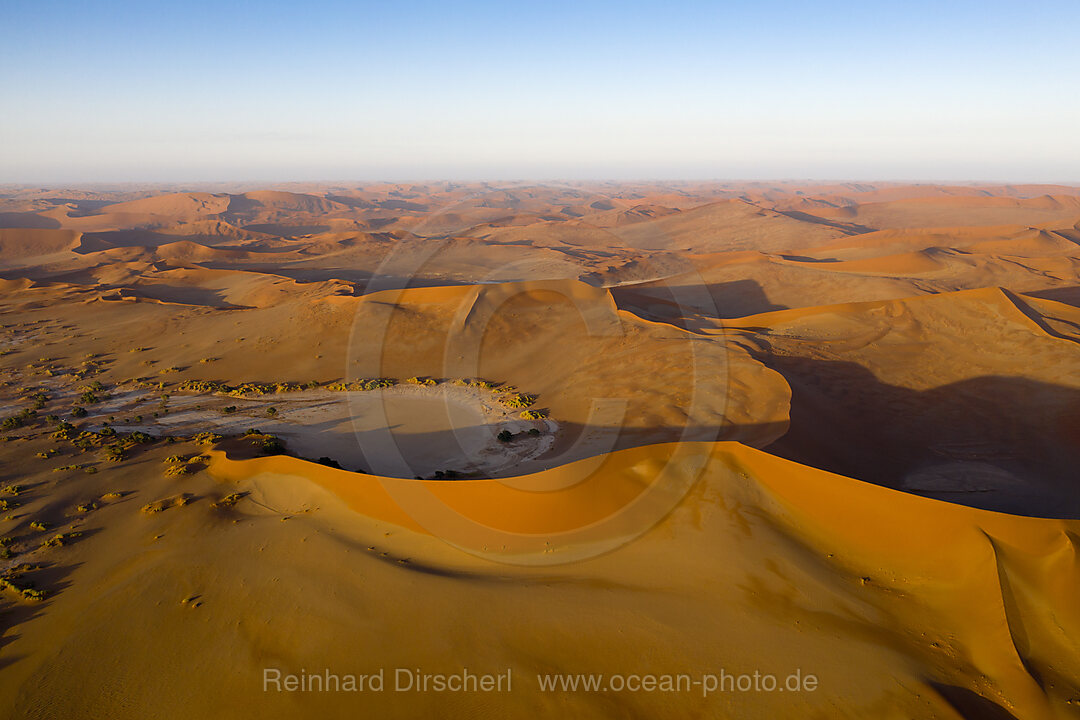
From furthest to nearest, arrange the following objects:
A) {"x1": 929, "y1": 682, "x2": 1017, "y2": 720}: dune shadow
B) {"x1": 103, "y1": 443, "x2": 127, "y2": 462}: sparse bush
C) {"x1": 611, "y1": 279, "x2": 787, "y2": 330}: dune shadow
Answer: {"x1": 611, "y1": 279, "x2": 787, "y2": 330}: dune shadow, {"x1": 103, "y1": 443, "x2": 127, "y2": 462}: sparse bush, {"x1": 929, "y1": 682, "x2": 1017, "y2": 720}: dune shadow

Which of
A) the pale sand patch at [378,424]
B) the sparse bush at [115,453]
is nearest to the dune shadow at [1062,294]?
the pale sand patch at [378,424]

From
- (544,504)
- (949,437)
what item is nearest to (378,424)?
(544,504)

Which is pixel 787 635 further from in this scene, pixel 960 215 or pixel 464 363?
pixel 960 215

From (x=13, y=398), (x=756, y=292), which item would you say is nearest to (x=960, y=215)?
(x=756, y=292)

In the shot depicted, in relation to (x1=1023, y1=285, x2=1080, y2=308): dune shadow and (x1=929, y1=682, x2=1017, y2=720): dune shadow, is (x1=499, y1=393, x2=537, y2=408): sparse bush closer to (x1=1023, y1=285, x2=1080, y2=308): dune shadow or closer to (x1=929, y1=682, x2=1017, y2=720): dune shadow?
(x1=929, y1=682, x2=1017, y2=720): dune shadow

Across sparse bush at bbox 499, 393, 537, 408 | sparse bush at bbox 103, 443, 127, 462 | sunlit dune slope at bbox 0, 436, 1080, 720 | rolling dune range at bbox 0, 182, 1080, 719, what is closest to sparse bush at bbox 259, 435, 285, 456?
rolling dune range at bbox 0, 182, 1080, 719

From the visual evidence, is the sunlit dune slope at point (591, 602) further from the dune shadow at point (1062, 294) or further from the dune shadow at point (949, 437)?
the dune shadow at point (1062, 294)

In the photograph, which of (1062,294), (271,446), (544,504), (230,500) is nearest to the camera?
(544,504)

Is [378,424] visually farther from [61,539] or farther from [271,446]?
[61,539]
